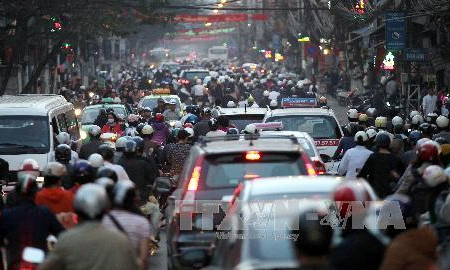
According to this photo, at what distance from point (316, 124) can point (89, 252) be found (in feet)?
50.0

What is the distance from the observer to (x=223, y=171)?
12.3 m

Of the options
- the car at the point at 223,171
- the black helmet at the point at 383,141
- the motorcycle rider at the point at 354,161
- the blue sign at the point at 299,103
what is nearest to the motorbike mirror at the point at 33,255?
the car at the point at 223,171

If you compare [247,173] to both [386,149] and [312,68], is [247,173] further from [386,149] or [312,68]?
[312,68]

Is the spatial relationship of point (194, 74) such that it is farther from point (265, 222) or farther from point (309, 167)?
point (265, 222)

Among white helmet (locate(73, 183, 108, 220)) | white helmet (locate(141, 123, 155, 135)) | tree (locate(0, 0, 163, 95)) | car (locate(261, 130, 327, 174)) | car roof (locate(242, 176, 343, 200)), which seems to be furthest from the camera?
tree (locate(0, 0, 163, 95))

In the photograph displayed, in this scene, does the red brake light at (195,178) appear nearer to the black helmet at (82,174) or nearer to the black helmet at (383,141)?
the black helmet at (82,174)

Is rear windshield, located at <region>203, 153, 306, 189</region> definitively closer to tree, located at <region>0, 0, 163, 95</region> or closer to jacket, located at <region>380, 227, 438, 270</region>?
jacket, located at <region>380, 227, 438, 270</region>

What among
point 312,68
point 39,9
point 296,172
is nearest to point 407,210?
point 296,172

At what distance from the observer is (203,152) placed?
1227 cm

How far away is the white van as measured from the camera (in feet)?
67.5

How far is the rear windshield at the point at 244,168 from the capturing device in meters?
12.0

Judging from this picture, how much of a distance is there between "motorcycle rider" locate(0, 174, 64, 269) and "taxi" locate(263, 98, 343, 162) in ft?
41.2

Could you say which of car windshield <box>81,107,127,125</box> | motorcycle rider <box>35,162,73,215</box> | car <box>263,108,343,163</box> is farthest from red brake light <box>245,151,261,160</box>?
car windshield <box>81,107,127,125</box>

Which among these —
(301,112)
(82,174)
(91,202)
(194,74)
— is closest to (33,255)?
(91,202)
